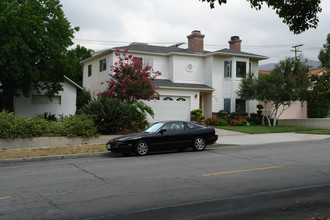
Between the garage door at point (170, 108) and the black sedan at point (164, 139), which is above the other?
the garage door at point (170, 108)

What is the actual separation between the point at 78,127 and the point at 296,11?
11777 mm

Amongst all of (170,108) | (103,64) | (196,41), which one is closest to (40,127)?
(170,108)

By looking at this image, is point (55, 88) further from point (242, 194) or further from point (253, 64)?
point (242, 194)

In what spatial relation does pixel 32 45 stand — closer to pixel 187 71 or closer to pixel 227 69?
pixel 187 71

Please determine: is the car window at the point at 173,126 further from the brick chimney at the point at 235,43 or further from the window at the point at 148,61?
the brick chimney at the point at 235,43

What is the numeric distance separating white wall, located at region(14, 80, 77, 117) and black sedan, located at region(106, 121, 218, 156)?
1356 centimetres

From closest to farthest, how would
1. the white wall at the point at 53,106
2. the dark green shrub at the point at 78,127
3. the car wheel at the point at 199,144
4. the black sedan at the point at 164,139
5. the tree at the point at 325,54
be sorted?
the black sedan at the point at 164,139
the car wheel at the point at 199,144
the dark green shrub at the point at 78,127
the white wall at the point at 53,106
the tree at the point at 325,54

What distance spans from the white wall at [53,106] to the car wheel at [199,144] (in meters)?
14.7

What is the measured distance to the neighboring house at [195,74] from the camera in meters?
28.2

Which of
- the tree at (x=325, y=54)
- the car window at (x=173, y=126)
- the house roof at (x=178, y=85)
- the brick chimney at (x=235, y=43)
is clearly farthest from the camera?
the tree at (x=325, y=54)

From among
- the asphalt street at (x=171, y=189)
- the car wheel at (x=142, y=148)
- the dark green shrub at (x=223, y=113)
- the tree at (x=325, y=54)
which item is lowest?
the asphalt street at (x=171, y=189)

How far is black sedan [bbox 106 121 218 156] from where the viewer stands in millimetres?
13508

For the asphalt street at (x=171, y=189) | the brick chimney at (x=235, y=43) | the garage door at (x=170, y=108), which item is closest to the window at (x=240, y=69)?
the brick chimney at (x=235, y=43)

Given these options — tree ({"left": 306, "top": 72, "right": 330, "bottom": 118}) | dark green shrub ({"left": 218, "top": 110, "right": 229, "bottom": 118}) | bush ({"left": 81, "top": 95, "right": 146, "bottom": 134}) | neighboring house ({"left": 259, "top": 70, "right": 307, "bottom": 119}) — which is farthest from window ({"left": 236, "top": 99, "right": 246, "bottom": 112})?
bush ({"left": 81, "top": 95, "right": 146, "bottom": 134})
